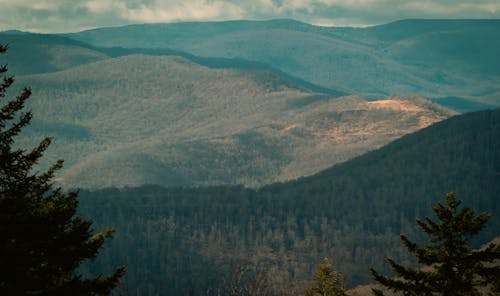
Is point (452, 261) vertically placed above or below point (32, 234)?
below

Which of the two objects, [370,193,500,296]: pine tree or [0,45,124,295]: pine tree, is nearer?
[0,45,124,295]: pine tree

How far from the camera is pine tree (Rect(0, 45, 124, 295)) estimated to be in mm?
21688

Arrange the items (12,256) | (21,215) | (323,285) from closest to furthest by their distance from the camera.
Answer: (12,256) → (21,215) → (323,285)

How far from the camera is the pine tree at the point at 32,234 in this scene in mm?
21688

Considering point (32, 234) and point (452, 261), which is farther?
point (32, 234)

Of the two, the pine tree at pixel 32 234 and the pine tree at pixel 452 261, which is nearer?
the pine tree at pixel 32 234

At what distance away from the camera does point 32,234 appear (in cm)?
2459

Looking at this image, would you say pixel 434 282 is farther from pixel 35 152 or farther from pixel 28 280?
pixel 35 152

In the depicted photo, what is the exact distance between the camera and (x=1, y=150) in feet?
79.9

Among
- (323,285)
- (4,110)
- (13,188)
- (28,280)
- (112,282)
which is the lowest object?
(323,285)

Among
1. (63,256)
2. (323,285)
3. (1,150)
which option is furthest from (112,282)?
(323,285)

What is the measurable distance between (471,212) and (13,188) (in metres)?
15.5

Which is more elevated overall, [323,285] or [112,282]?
[112,282]

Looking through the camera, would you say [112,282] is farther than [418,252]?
Yes
